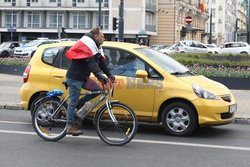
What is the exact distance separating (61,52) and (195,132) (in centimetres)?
292

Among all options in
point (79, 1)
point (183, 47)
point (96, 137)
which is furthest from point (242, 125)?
point (79, 1)

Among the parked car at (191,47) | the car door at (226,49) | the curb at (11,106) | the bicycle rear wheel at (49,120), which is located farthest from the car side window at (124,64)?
the parked car at (191,47)

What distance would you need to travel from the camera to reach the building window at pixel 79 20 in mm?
65688

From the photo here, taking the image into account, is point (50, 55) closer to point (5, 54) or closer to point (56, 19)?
point (5, 54)

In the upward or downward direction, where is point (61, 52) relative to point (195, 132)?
upward

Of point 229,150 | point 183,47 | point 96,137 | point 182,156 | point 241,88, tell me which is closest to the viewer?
point 182,156

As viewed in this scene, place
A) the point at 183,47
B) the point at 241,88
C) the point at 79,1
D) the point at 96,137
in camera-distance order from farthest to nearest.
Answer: the point at 79,1 → the point at 183,47 → the point at 241,88 → the point at 96,137

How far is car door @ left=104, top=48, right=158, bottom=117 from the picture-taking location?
9.04 meters

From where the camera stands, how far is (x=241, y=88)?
56.2ft

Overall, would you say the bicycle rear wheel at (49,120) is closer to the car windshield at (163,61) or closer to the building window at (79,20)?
the car windshield at (163,61)

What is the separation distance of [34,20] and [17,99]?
54.5 m

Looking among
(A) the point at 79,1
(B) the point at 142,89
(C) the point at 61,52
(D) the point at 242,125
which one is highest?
(A) the point at 79,1

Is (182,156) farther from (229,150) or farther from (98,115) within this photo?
(98,115)

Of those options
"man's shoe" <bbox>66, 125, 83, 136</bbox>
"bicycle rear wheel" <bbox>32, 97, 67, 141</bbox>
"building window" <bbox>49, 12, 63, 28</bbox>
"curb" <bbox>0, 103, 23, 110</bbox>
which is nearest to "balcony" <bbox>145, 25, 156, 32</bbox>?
"building window" <bbox>49, 12, 63, 28</bbox>
